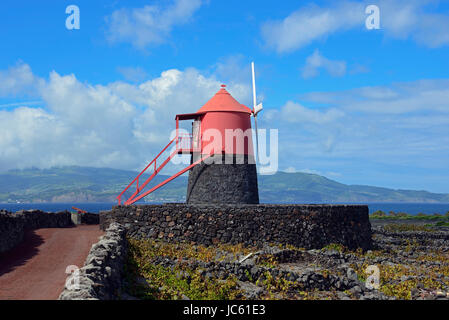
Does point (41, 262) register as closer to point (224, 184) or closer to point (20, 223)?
point (20, 223)

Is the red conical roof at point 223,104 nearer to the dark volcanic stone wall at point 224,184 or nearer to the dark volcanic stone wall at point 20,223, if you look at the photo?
the dark volcanic stone wall at point 224,184

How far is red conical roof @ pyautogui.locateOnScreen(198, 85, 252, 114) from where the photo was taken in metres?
28.3

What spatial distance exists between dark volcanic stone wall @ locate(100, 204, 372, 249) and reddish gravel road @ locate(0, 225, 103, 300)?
108 inches

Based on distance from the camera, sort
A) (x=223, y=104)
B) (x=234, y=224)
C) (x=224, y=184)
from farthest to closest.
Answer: (x=223, y=104)
(x=224, y=184)
(x=234, y=224)

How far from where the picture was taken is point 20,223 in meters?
21.1

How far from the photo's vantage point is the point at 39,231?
24906 millimetres

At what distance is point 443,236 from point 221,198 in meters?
19.8

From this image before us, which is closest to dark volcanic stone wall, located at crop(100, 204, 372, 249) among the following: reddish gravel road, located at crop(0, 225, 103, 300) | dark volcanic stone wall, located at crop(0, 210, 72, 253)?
reddish gravel road, located at crop(0, 225, 103, 300)

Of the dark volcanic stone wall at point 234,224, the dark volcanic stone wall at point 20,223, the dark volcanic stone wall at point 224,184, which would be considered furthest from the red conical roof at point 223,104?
the dark volcanic stone wall at point 20,223

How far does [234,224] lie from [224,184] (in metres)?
4.96

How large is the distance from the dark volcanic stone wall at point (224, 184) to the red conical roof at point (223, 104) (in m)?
3.10

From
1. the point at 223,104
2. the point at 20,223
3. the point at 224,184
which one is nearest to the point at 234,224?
the point at 224,184
